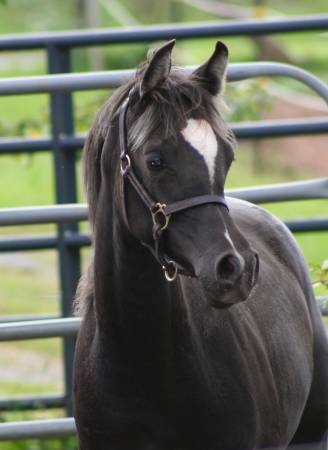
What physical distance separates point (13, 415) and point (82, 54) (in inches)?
475

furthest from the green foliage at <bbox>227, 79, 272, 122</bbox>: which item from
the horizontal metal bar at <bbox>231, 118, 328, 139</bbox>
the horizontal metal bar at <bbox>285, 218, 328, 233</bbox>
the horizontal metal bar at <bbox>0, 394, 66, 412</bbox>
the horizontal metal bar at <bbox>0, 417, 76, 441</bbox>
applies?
the horizontal metal bar at <bbox>0, 417, 76, 441</bbox>

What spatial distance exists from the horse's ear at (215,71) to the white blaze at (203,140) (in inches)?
7.3

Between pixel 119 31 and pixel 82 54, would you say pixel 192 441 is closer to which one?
pixel 119 31

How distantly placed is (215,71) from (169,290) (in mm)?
658

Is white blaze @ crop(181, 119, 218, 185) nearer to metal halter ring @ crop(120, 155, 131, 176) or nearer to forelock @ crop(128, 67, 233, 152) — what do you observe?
forelock @ crop(128, 67, 233, 152)

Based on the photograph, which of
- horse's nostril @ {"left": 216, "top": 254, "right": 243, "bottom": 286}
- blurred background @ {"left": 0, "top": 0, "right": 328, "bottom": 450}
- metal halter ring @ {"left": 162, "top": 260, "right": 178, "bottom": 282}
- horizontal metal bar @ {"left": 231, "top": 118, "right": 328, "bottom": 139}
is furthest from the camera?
blurred background @ {"left": 0, "top": 0, "right": 328, "bottom": 450}

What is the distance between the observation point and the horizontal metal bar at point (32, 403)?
6297 mm

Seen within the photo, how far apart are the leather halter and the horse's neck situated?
10 cm

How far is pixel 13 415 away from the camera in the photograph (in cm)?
635

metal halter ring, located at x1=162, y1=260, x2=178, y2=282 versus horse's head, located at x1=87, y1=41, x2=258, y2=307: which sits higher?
horse's head, located at x1=87, y1=41, x2=258, y2=307

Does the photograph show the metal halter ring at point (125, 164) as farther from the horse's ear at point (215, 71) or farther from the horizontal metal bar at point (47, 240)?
the horizontal metal bar at point (47, 240)

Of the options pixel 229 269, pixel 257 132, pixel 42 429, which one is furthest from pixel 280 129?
pixel 229 269

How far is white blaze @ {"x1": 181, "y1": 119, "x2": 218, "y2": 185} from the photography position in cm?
338

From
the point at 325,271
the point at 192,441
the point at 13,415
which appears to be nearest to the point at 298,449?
the point at 325,271
